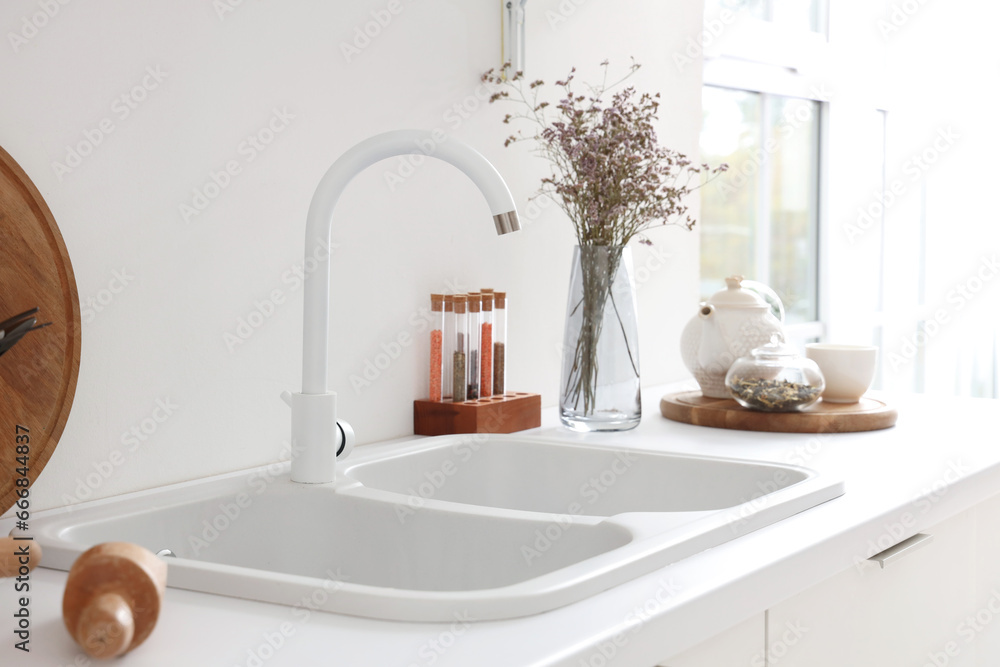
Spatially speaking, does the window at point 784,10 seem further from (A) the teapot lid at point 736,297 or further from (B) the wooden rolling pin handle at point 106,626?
(B) the wooden rolling pin handle at point 106,626

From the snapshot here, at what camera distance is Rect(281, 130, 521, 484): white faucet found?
3.45 ft

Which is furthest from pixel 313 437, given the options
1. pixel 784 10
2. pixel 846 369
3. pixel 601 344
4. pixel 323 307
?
pixel 784 10

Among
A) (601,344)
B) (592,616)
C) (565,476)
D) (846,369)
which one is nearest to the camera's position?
(592,616)

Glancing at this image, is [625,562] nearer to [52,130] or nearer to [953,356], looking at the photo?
[52,130]

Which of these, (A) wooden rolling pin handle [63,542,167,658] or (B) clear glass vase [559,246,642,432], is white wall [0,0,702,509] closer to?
(B) clear glass vase [559,246,642,432]

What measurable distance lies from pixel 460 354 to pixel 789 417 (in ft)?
1.75

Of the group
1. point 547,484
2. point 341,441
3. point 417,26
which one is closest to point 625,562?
point 341,441

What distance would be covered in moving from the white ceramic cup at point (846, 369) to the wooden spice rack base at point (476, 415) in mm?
533

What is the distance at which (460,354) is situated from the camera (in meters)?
1.49

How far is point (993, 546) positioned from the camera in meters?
1.35

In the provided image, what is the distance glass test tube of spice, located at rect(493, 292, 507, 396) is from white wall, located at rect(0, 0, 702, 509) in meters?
0.09

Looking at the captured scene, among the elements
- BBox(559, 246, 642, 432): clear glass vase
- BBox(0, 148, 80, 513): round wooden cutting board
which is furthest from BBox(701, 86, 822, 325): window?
BBox(0, 148, 80, 513): round wooden cutting board

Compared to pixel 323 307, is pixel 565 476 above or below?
below

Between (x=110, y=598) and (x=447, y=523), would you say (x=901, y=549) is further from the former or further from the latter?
(x=110, y=598)
